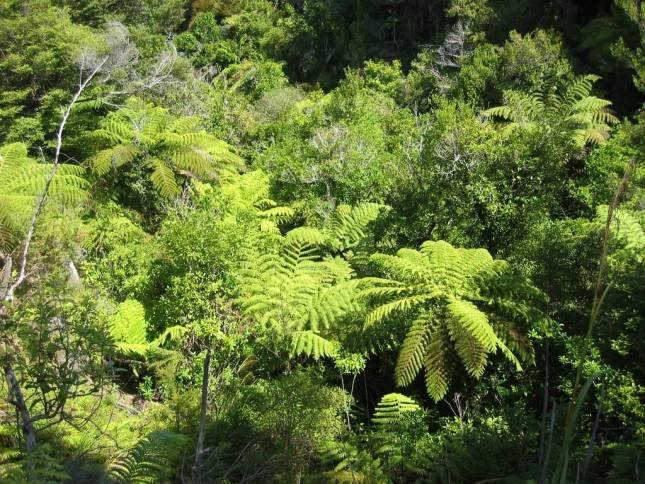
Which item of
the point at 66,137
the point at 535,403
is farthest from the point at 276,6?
the point at 535,403

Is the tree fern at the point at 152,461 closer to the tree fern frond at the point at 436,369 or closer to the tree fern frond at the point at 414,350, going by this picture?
the tree fern frond at the point at 414,350

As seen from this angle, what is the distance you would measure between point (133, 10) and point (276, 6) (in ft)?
32.6

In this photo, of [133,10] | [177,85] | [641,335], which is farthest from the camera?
[133,10]

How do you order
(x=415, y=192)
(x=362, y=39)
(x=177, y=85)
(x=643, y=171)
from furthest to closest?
(x=362, y=39) < (x=177, y=85) < (x=415, y=192) < (x=643, y=171)

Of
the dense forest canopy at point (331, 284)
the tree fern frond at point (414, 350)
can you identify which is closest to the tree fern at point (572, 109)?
the dense forest canopy at point (331, 284)

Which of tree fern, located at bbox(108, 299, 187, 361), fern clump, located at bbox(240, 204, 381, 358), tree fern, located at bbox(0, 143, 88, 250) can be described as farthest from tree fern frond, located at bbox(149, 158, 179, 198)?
fern clump, located at bbox(240, 204, 381, 358)

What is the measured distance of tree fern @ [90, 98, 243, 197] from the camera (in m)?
8.71

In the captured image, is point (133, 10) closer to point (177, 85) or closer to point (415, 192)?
point (177, 85)

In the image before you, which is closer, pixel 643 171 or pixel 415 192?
pixel 643 171

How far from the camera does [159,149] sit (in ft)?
30.3

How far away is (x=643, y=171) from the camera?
18.5 ft

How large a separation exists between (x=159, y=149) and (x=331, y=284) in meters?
4.88

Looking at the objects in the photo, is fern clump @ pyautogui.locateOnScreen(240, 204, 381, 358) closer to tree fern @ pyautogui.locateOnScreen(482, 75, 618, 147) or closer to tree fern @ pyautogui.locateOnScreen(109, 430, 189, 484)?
tree fern @ pyautogui.locateOnScreen(109, 430, 189, 484)

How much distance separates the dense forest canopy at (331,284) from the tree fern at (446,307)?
0.08 ft
